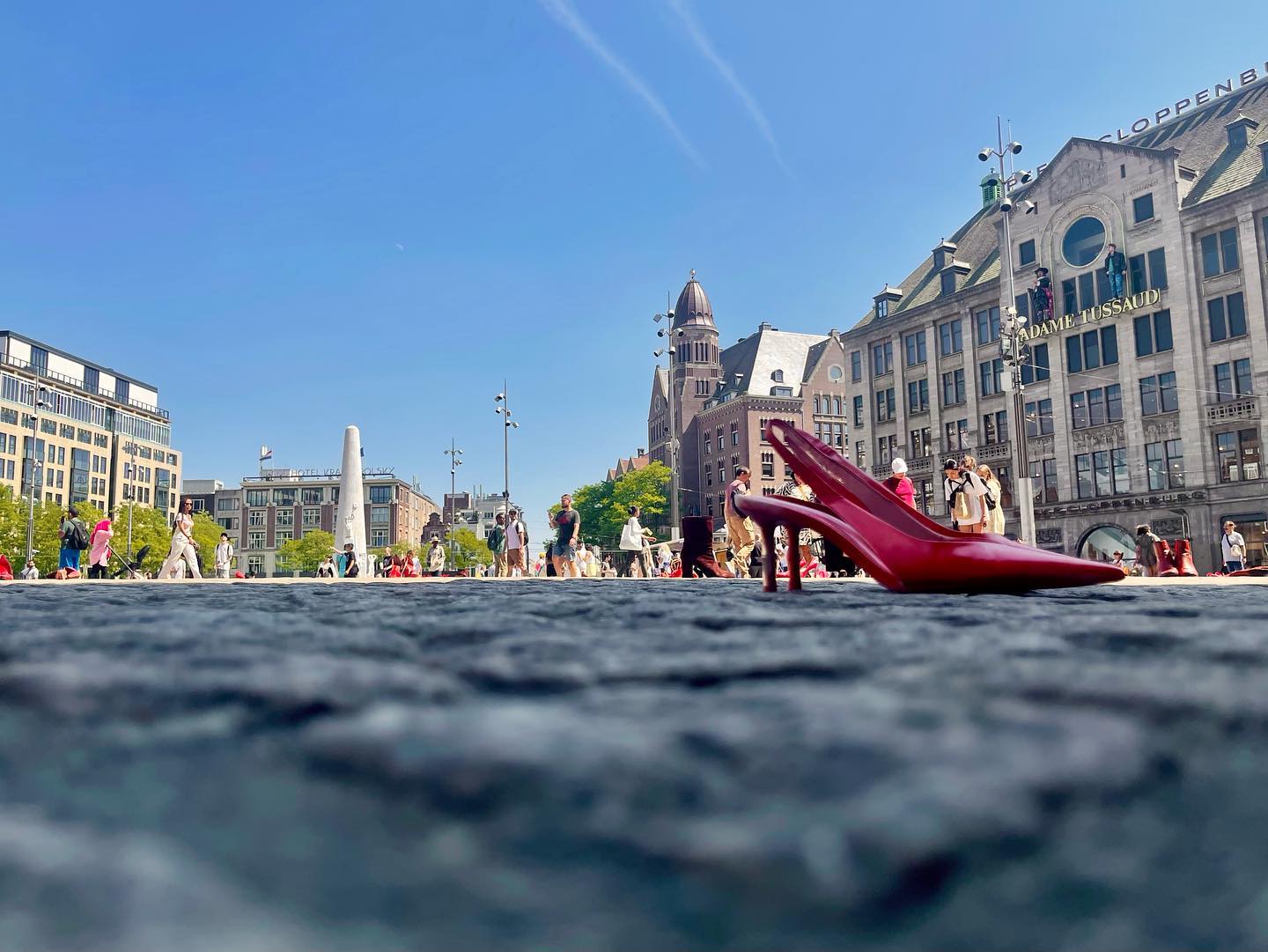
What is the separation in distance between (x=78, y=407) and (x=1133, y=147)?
86.5 metres

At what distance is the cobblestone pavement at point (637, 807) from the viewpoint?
833mm

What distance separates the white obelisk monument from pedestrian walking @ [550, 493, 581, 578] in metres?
11.1

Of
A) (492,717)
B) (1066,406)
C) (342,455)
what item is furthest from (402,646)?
(1066,406)

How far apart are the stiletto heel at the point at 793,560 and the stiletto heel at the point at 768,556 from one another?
0.38 ft

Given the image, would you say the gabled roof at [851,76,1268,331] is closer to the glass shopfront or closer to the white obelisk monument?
the glass shopfront

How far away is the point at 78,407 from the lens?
88.9 m

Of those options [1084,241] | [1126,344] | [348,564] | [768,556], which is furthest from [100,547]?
[1084,241]

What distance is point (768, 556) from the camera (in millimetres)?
6066

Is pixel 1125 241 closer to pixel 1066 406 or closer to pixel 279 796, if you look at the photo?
pixel 1066 406

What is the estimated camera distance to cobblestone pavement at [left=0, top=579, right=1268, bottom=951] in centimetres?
83

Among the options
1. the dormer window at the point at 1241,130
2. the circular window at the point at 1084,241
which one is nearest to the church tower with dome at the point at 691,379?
the circular window at the point at 1084,241

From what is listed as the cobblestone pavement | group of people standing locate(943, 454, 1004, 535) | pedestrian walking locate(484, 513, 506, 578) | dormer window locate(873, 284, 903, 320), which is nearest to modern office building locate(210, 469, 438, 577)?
dormer window locate(873, 284, 903, 320)

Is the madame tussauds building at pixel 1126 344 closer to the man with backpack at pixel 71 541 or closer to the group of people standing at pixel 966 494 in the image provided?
the group of people standing at pixel 966 494

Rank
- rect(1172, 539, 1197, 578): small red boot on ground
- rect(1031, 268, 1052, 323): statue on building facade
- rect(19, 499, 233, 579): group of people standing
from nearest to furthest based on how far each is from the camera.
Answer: rect(1172, 539, 1197, 578): small red boot on ground
rect(19, 499, 233, 579): group of people standing
rect(1031, 268, 1052, 323): statue on building facade
